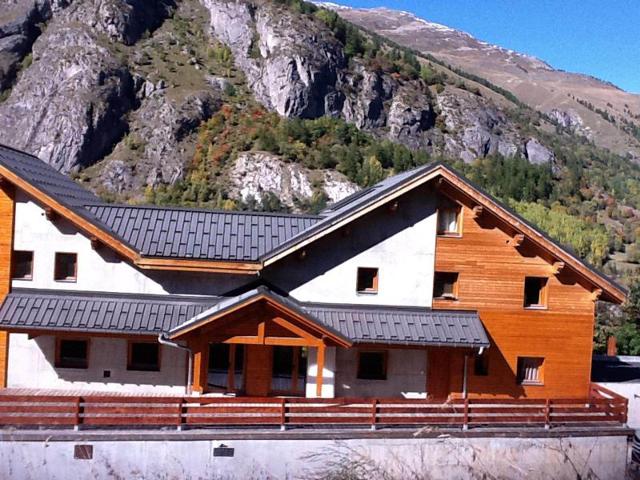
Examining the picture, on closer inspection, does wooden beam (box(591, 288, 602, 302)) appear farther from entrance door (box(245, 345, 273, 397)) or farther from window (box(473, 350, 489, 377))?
entrance door (box(245, 345, 273, 397))

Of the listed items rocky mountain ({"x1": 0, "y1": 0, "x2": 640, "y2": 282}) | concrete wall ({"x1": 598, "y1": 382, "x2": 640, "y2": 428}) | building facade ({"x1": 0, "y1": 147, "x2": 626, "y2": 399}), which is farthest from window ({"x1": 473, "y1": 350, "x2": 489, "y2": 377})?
rocky mountain ({"x1": 0, "y1": 0, "x2": 640, "y2": 282})

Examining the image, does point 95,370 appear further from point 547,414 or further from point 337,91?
point 337,91

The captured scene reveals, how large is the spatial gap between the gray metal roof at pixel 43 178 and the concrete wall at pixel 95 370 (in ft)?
13.2

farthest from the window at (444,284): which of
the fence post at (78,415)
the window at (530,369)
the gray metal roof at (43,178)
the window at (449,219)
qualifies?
the gray metal roof at (43,178)

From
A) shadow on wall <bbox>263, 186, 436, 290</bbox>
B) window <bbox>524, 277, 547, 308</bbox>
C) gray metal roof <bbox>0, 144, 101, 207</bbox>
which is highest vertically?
gray metal roof <bbox>0, 144, 101, 207</bbox>

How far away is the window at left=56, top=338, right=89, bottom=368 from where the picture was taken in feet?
62.5

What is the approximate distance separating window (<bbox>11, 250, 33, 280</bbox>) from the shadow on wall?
6505 mm

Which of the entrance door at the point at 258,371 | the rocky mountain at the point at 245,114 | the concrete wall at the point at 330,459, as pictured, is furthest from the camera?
the rocky mountain at the point at 245,114

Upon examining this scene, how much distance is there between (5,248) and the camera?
1884cm

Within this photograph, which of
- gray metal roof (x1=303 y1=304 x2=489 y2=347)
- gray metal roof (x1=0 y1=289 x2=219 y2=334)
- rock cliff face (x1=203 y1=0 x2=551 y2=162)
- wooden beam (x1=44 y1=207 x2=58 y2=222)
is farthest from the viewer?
rock cliff face (x1=203 y1=0 x2=551 y2=162)

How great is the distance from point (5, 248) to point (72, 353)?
11.2ft

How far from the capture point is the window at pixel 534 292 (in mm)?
20125

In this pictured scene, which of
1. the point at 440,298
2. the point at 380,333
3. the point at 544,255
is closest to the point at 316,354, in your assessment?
the point at 380,333

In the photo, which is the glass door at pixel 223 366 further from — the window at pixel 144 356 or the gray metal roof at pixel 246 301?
the gray metal roof at pixel 246 301
